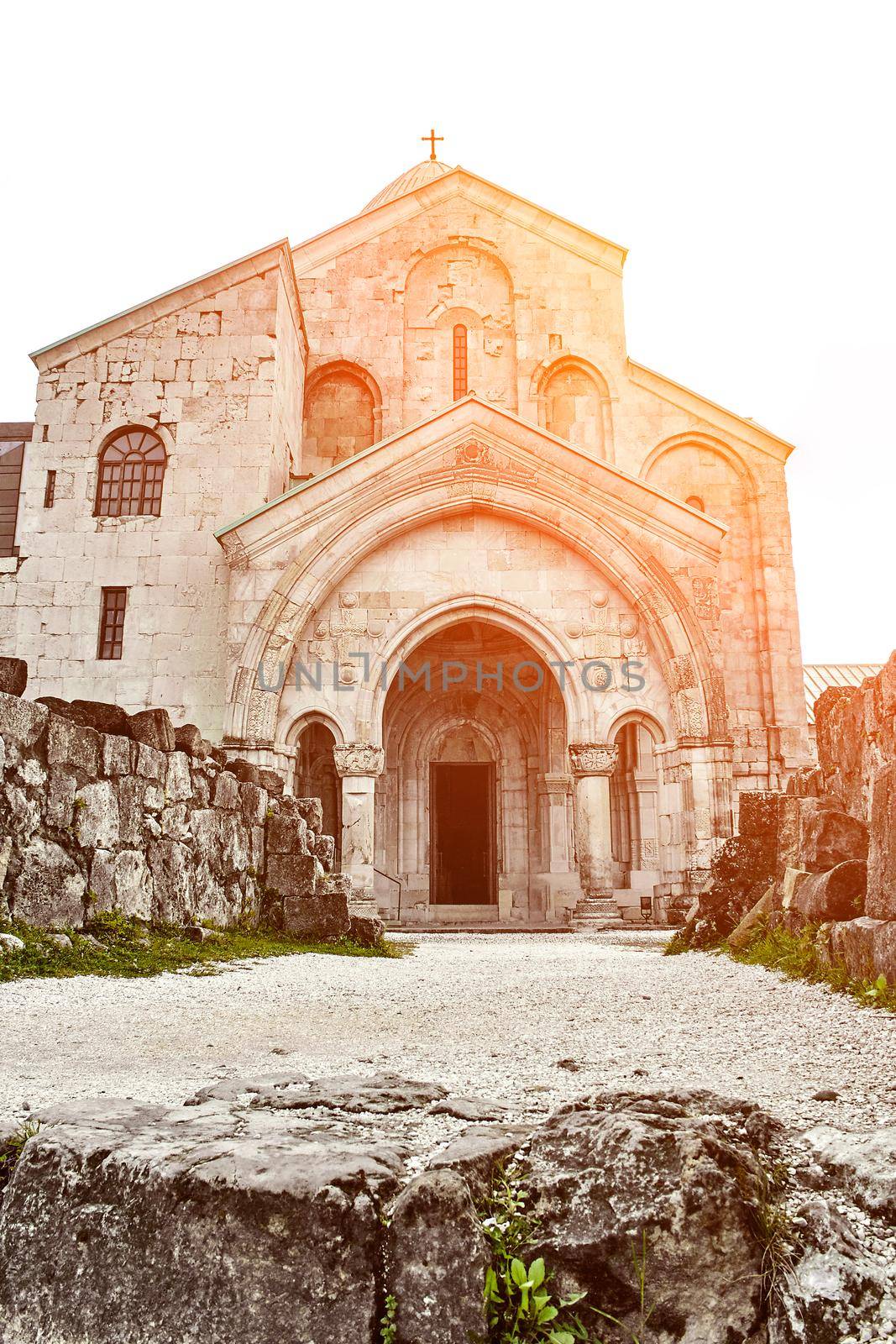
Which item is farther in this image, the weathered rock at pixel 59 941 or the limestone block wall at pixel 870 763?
the weathered rock at pixel 59 941

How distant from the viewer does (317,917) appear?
9680mm

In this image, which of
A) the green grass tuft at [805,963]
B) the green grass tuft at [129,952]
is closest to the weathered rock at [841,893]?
the green grass tuft at [805,963]

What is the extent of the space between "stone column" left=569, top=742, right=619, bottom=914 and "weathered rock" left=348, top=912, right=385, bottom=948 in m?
5.09

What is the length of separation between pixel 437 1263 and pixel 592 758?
12.5 m

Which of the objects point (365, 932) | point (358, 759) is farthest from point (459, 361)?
point (365, 932)

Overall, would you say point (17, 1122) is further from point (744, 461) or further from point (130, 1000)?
point (744, 461)

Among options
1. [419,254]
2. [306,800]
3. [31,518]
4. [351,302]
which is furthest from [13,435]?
[306,800]

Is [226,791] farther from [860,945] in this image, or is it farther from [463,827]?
[463,827]

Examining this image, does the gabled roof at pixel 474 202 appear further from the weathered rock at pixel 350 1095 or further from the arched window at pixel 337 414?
the weathered rock at pixel 350 1095

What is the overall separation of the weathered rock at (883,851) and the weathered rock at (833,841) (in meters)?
1.30

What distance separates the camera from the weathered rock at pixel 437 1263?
6.27 ft

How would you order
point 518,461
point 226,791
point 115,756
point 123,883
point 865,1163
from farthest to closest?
point 518,461 < point 226,791 < point 115,756 < point 123,883 < point 865,1163

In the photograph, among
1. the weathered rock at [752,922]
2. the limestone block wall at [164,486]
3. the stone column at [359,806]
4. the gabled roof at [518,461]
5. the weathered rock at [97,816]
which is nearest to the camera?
the weathered rock at [97,816]

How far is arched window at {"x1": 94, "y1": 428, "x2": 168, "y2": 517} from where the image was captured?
16.7 meters
